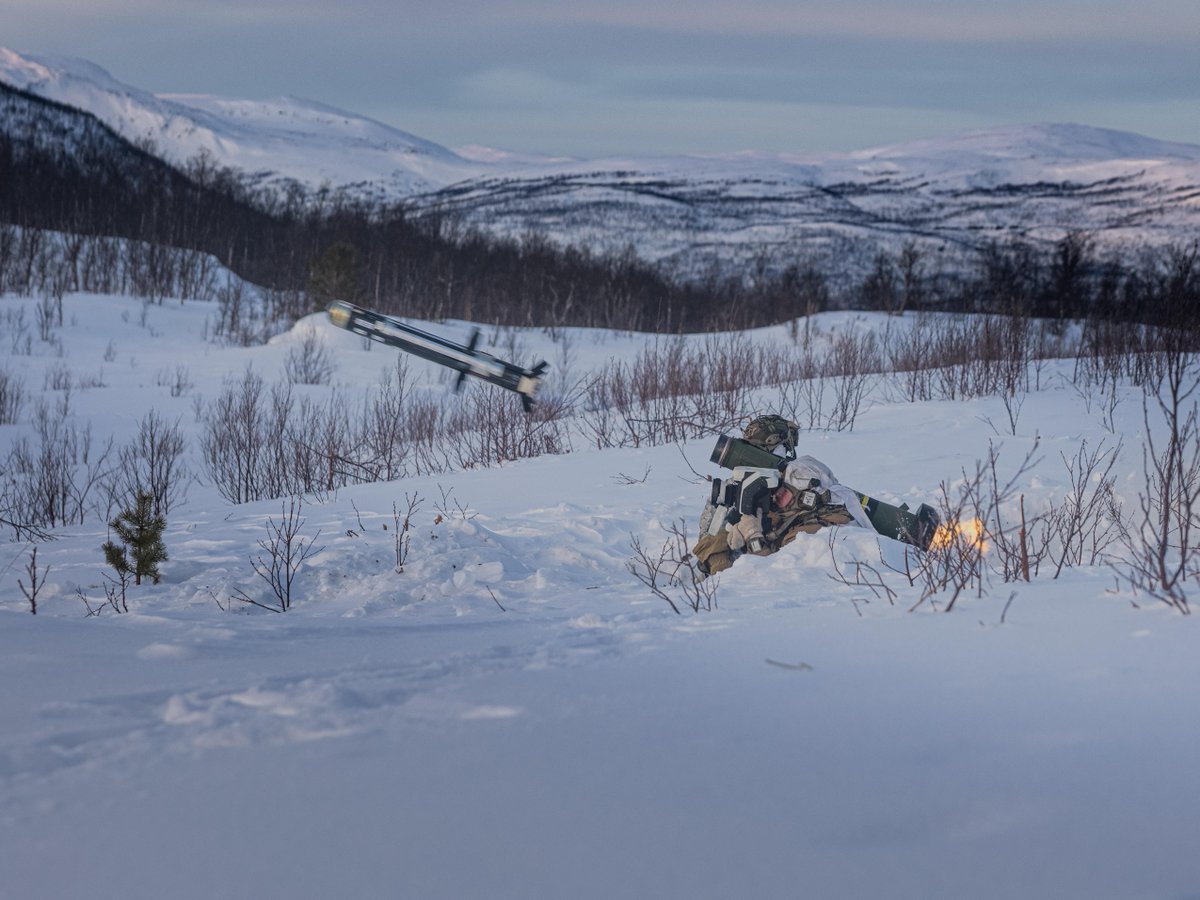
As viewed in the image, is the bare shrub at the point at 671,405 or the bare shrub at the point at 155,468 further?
the bare shrub at the point at 671,405

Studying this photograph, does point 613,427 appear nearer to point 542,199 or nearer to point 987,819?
point 987,819

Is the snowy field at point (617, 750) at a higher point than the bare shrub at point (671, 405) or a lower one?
lower

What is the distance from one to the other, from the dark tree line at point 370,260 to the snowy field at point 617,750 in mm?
21942

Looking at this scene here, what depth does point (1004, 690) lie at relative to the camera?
104 inches

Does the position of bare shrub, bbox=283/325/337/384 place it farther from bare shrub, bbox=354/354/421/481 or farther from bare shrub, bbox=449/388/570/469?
bare shrub, bbox=449/388/570/469

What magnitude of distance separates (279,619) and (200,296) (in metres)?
31.9

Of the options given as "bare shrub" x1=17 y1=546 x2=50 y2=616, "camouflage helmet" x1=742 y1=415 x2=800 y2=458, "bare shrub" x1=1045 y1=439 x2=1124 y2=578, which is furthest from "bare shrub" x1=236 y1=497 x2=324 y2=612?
"bare shrub" x1=1045 y1=439 x2=1124 y2=578

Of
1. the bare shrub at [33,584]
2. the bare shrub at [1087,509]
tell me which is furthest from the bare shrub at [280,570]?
the bare shrub at [1087,509]

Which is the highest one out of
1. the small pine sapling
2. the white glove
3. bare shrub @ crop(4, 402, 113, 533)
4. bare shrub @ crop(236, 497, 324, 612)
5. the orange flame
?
the orange flame

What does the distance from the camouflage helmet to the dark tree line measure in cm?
1963

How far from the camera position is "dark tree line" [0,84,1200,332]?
30.4 m

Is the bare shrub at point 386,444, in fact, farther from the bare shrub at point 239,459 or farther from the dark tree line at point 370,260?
the dark tree line at point 370,260

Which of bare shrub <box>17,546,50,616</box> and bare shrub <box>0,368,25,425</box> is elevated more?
bare shrub <box>17,546,50,616</box>

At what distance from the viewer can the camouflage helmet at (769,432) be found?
17.7 ft
